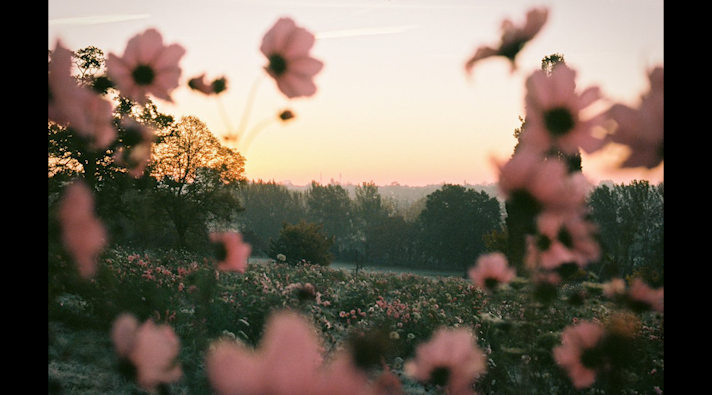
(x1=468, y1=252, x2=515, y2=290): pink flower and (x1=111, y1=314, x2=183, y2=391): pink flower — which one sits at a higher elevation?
(x1=468, y1=252, x2=515, y2=290): pink flower

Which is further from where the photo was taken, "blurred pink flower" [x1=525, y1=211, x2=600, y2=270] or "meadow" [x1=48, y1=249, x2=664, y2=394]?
"meadow" [x1=48, y1=249, x2=664, y2=394]

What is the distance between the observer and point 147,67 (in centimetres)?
57

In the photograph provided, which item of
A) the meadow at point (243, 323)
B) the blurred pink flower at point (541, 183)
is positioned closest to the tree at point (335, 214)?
the meadow at point (243, 323)

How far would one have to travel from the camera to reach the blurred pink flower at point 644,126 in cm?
38

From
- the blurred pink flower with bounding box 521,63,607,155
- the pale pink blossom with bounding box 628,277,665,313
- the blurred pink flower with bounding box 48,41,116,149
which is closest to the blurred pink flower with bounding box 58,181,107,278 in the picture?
the blurred pink flower with bounding box 48,41,116,149

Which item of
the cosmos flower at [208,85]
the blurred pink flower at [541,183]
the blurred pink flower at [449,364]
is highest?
the cosmos flower at [208,85]

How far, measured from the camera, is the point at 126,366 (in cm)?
49

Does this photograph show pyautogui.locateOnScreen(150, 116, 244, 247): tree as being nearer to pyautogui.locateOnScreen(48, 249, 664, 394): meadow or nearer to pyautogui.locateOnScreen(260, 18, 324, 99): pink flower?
pyautogui.locateOnScreen(260, 18, 324, 99): pink flower

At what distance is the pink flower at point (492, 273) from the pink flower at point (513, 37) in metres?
0.30

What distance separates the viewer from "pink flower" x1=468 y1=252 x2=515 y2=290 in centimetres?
68

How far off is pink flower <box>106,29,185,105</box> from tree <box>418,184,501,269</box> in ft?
76.3

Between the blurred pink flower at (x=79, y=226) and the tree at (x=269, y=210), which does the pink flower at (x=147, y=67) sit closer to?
the blurred pink flower at (x=79, y=226)

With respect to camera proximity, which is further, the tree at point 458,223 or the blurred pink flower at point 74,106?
the tree at point 458,223
